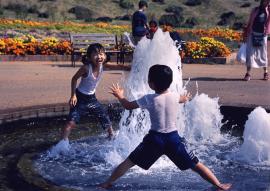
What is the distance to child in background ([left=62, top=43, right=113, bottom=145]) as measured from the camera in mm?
6620

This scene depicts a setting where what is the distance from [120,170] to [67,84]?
22.7 ft

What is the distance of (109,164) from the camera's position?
6496 mm

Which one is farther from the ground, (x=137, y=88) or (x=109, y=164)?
(x=137, y=88)

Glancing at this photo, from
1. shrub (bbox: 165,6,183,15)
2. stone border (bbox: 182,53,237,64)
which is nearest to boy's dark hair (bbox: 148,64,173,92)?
stone border (bbox: 182,53,237,64)

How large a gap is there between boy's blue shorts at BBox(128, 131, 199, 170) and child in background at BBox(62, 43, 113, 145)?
5.14 feet

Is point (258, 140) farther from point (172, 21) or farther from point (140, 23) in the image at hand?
point (172, 21)

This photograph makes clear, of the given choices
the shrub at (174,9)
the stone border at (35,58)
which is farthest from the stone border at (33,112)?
the shrub at (174,9)

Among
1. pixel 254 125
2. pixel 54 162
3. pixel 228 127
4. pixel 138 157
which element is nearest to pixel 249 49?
pixel 228 127

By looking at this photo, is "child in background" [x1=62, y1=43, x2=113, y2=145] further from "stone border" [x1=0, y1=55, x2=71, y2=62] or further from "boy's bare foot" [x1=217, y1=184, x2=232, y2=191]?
"stone border" [x1=0, y1=55, x2=71, y2=62]

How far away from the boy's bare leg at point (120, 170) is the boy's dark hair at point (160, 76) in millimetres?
668

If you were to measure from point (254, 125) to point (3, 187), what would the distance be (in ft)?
8.76

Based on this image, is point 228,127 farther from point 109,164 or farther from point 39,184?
point 39,184

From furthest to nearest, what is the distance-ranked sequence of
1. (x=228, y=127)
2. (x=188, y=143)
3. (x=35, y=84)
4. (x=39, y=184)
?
(x=35, y=84) → (x=228, y=127) → (x=188, y=143) → (x=39, y=184)

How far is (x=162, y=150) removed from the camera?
514 cm
